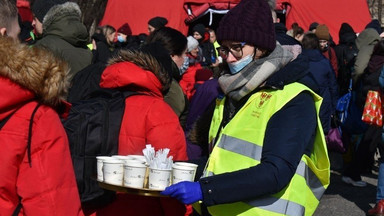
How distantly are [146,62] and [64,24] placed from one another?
6.40 feet

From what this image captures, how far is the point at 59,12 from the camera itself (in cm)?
550

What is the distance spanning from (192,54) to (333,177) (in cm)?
276

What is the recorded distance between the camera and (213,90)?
18.3ft

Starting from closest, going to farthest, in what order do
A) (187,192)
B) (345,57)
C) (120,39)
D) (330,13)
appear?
(187,192) → (345,57) → (120,39) → (330,13)

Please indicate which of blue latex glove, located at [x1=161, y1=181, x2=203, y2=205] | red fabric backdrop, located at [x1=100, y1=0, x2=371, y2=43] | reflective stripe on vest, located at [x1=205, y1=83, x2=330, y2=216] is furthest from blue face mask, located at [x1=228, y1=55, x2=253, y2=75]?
red fabric backdrop, located at [x1=100, y1=0, x2=371, y2=43]

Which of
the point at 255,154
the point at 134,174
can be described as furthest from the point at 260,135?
the point at 134,174

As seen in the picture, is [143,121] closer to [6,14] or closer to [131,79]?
[131,79]

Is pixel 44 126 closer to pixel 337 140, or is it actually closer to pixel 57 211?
pixel 57 211

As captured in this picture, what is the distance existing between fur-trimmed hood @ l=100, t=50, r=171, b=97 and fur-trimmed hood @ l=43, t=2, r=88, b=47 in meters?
1.75

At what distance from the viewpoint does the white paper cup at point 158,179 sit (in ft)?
10.1

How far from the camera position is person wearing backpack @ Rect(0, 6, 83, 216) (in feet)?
8.85

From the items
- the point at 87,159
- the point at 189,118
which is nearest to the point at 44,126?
the point at 87,159

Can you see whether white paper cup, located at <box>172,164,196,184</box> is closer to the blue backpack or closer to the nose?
the nose

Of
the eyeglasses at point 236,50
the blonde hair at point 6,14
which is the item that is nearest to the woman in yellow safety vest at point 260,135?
the eyeglasses at point 236,50
